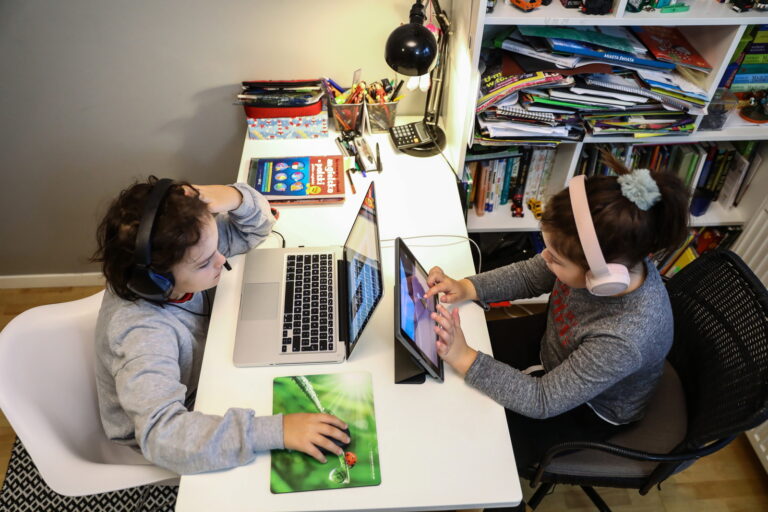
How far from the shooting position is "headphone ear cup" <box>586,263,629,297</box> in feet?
3.09

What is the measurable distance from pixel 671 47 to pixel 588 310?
0.87 meters

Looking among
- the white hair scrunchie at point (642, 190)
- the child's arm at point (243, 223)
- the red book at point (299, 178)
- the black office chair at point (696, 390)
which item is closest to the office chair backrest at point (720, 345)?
the black office chair at point (696, 390)

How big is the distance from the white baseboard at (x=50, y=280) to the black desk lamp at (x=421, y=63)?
1.48 meters

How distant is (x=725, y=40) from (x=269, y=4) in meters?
1.27

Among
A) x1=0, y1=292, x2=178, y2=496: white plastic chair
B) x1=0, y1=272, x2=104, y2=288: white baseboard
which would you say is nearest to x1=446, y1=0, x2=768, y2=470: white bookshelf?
x1=0, y1=292, x2=178, y2=496: white plastic chair

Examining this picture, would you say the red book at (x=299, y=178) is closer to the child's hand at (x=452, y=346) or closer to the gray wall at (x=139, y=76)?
the gray wall at (x=139, y=76)

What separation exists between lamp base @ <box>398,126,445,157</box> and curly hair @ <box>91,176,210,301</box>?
80 cm

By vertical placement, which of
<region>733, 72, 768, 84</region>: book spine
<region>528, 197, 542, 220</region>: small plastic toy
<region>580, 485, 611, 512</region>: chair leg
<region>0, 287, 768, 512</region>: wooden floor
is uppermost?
<region>733, 72, 768, 84</region>: book spine

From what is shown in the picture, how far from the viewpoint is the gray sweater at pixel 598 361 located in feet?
3.31

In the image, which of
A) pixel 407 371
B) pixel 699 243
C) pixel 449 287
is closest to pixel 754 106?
pixel 699 243

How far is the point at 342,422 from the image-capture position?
3.32ft

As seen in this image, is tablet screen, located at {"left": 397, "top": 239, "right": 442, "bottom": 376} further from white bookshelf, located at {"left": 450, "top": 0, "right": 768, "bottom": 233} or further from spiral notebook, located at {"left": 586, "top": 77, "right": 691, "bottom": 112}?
spiral notebook, located at {"left": 586, "top": 77, "right": 691, "bottom": 112}

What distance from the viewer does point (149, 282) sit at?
1.00m

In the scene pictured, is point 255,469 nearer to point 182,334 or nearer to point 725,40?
point 182,334
